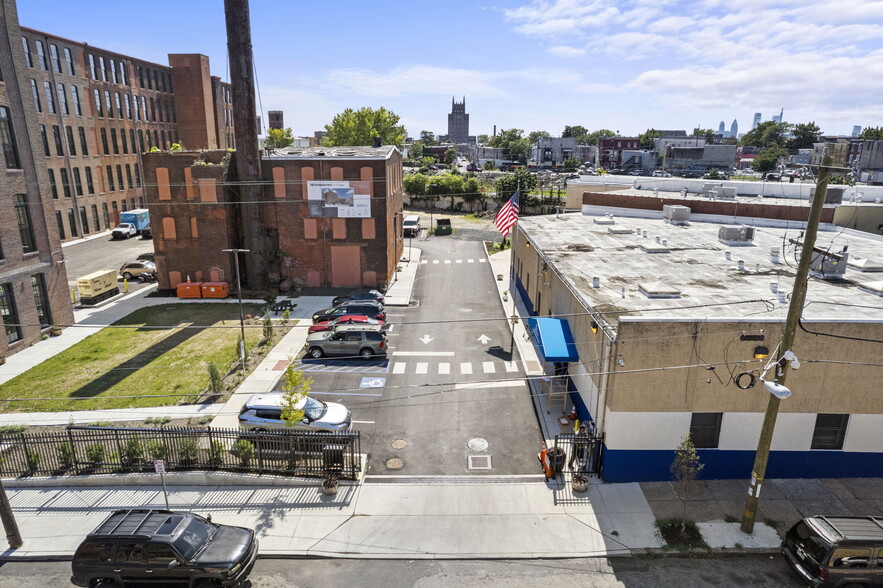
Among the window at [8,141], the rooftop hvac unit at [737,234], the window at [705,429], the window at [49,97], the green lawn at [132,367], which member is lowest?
the green lawn at [132,367]

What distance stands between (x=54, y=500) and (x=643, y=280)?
22.7 metres

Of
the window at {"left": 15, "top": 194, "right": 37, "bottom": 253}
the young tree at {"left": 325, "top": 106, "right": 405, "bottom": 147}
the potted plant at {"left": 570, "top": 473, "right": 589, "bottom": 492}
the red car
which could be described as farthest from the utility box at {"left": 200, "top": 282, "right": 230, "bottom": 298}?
the young tree at {"left": 325, "top": 106, "right": 405, "bottom": 147}

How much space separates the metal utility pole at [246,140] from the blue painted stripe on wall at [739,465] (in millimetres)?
29983

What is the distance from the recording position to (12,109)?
27.3 m

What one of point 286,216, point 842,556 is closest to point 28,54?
point 286,216

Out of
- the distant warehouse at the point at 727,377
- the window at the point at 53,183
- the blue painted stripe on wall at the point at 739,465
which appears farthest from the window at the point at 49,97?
the blue painted stripe on wall at the point at 739,465

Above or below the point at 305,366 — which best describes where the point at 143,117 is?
above

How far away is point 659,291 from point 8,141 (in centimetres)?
3300

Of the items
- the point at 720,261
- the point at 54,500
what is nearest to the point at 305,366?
the point at 54,500

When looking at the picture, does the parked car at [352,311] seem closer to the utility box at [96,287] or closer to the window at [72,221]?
the utility box at [96,287]

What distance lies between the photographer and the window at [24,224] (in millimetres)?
28172

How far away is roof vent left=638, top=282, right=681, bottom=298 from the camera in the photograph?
19422mm

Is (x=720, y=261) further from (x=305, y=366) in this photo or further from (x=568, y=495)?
(x=305, y=366)

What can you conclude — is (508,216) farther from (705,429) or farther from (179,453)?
(179,453)
